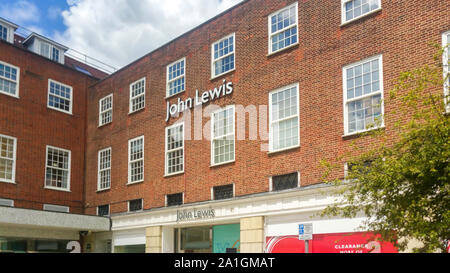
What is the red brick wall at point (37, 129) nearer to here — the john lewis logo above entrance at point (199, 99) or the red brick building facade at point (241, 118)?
the red brick building facade at point (241, 118)

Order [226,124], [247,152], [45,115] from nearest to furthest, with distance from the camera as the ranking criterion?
[247,152]
[226,124]
[45,115]

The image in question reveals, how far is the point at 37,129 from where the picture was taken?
2717 centimetres

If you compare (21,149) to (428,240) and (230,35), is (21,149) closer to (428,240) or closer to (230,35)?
(230,35)

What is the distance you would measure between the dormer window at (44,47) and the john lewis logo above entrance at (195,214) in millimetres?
16401

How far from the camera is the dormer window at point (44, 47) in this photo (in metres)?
32.9

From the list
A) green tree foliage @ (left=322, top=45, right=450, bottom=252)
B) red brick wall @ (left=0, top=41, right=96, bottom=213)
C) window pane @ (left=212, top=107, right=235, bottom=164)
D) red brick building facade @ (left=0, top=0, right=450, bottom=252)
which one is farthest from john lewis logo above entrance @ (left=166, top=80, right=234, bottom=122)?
green tree foliage @ (left=322, top=45, right=450, bottom=252)

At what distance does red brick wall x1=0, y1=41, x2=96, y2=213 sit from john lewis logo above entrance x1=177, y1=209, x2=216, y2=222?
888cm

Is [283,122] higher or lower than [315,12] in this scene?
lower

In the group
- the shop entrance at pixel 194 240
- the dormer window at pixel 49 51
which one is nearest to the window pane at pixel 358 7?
the shop entrance at pixel 194 240

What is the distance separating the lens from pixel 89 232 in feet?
87.6

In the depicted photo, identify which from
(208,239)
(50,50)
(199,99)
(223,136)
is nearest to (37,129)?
(50,50)
